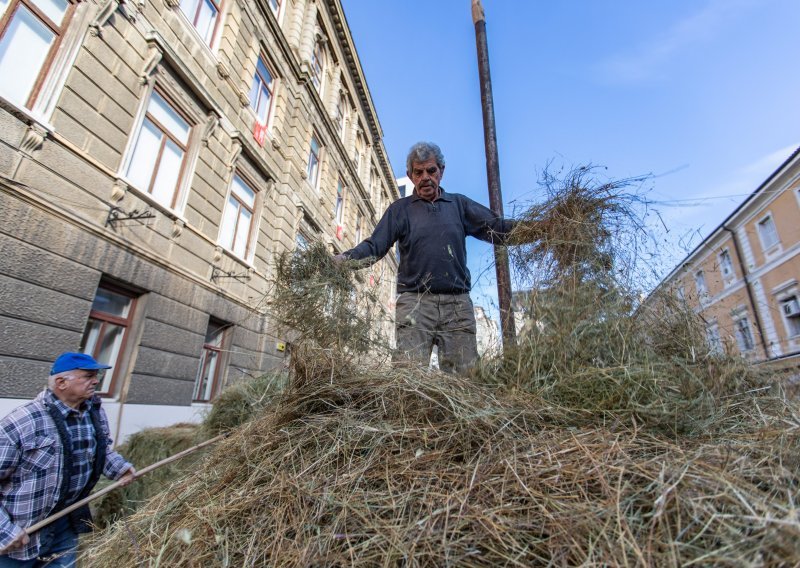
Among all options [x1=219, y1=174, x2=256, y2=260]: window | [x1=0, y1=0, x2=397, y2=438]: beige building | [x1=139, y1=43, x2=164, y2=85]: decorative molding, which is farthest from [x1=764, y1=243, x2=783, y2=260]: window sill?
[x1=139, y1=43, x2=164, y2=85]: decorative molding

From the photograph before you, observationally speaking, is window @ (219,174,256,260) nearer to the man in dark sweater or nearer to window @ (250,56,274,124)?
window @ (250,56,274,124)

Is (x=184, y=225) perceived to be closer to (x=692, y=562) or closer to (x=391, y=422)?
(x=391, y=422)

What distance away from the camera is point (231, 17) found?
31.0 ft

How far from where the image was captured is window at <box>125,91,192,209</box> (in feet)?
23.4

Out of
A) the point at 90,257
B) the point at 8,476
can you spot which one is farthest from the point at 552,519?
the point at 90,257

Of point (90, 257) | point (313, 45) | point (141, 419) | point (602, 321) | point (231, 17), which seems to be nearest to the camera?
point (602, 321)

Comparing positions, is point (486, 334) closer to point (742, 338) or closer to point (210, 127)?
point (742, 338)

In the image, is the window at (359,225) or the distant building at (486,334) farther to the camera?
the window at (359,225)

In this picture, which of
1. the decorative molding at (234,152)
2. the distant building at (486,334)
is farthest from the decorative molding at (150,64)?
the distant building at (486,334)

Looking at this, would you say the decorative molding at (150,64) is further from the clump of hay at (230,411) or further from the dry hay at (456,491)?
the dry hay at (456,491)

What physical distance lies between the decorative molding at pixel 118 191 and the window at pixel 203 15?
422 cm

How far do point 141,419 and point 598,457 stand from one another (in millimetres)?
7816

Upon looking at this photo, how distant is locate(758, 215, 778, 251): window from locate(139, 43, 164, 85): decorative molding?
87.4 feet

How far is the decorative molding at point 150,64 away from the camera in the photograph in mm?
6996
